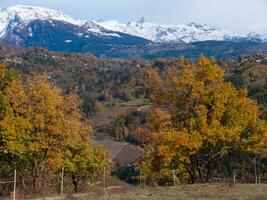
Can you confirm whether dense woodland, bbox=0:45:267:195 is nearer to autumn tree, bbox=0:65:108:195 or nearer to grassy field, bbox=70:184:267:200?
autumn tree, bbox=0:65:108:195

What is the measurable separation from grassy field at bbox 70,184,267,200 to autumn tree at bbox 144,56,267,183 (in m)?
7.78

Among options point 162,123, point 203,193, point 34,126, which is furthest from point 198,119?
point 34,126

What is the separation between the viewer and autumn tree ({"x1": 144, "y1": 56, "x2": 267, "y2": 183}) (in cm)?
4931

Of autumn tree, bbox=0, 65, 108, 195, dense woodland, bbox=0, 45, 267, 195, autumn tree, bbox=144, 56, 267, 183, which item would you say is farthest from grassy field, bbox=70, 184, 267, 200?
autumn tree, bbox=0, 65, 108, 195

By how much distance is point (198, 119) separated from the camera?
4991 centimetres

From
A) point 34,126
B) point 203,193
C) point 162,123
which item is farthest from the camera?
point 162,123

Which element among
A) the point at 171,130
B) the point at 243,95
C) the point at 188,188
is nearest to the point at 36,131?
the point at 171,130

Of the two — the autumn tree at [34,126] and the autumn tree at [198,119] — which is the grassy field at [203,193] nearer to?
the autumn tree at [198,119]

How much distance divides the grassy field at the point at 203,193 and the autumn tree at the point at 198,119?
25.5ft

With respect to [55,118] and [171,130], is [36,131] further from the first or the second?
[171,130]

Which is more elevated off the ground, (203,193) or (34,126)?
(34,126)

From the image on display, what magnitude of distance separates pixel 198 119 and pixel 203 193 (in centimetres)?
1319

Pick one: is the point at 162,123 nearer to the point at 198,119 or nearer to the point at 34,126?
the point at 198,119

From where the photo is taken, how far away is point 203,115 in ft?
164
